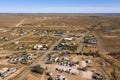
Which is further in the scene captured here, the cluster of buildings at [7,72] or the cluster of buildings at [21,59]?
the cluster of buildings at [21,59]

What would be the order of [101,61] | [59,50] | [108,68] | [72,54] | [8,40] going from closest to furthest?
1. [108,68]
2. [101,61]
3. [72,54]
4. [59,50]
5. [8,40]

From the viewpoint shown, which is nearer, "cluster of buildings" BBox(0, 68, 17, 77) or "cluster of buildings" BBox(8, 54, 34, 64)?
"cluster of buildings" BBox(0, 68, 17, 77)

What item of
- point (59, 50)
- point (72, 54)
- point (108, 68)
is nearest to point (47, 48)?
point (59, 50)

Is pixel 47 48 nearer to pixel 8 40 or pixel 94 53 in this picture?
pixel 94 53

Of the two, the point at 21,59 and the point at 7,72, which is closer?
the point at 7,72

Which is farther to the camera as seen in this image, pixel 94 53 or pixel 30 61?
pixel 94 53

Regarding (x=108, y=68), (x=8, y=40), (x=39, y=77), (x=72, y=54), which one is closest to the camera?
(x=39, y=77)

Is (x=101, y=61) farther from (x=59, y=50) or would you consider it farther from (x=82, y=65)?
(x=59, y=50)

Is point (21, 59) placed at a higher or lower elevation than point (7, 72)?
lower

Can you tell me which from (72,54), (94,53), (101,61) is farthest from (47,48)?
(101,61)
